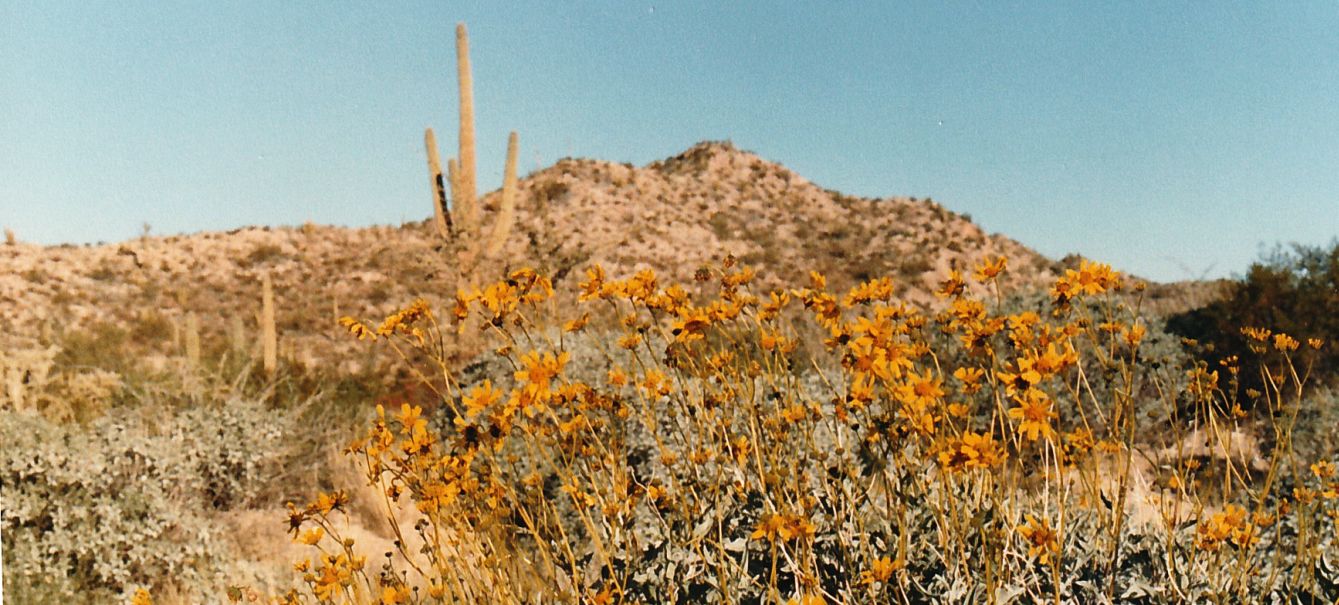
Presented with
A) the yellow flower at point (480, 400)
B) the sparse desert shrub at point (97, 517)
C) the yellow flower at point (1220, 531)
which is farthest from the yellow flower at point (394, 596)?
the sparse desert shrub at point (97, 517)

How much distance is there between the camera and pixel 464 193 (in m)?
11.2

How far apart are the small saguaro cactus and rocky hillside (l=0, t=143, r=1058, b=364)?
4.96 meters

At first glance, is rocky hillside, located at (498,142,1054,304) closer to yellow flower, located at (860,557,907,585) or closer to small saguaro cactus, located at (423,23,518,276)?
small saguaro cactus, located at (423,23,518,276)

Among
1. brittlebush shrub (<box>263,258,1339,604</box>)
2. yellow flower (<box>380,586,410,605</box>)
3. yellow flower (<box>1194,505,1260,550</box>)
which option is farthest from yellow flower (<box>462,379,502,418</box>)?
yellow flower (<box>1194,505,1260,550</box>)

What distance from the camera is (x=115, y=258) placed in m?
23.4

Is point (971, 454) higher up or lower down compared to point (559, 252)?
lower down

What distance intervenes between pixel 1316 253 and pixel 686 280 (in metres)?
15.2

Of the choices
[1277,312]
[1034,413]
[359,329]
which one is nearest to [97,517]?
[359,329]

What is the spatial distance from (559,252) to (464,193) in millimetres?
7011

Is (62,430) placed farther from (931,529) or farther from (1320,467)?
(1320,467)

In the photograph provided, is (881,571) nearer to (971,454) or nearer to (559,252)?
(971,454)

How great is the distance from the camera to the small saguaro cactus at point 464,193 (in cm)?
1103

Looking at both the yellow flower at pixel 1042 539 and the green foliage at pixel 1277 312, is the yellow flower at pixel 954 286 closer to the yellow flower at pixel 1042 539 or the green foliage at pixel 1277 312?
the yellow flower at pixel 1042 539

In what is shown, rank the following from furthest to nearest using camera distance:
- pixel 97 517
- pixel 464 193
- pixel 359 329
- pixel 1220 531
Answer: pixel 464 193 → pixel 97 517 → pixel 359 329 → pixel 1220 531
